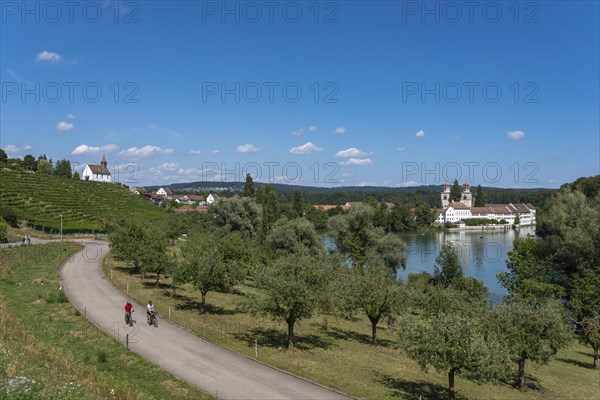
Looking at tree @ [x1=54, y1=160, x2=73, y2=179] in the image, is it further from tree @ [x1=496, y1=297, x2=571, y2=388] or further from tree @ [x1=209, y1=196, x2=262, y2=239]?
tree @ [x1=496, y1=297, x2=571, y2=388]

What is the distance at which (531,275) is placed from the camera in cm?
4912

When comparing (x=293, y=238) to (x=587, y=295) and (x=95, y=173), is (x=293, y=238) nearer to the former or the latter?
(x=587, y=295)

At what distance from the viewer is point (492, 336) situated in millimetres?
21766

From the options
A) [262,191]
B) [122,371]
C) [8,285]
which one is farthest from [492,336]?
[262,191]

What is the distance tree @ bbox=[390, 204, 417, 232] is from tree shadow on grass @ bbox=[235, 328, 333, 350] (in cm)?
12618

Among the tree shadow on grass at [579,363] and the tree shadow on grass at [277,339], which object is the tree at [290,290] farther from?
the tree shadow on grass at [579,363]

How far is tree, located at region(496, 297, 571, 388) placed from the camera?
2302 centimetres

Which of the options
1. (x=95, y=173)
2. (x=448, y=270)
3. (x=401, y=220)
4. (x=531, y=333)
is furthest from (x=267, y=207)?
(x=95, y=173)

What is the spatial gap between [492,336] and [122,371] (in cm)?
1738

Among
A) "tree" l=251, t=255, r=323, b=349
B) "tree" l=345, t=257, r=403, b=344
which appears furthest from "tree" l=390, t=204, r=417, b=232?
"tree" l=251, t=255, r=323, b=349

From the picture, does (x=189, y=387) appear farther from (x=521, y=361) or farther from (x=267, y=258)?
(x=267, y=258)

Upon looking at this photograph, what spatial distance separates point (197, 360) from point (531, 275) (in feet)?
137

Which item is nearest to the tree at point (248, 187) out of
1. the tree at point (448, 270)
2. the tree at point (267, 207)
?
the tree at point (267, 207)

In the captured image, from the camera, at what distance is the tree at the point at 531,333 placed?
23016 millimetres
